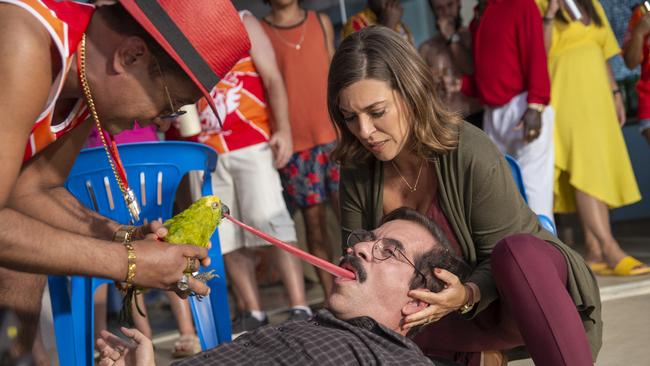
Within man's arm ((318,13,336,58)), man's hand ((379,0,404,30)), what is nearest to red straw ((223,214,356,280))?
man's arm ((318,13,336,58))

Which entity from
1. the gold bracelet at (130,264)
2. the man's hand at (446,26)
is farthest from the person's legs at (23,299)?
the man's hand at (446,26)

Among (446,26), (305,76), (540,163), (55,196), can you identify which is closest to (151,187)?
(55,196)

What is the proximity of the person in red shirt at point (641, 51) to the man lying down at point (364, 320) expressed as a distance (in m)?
2.43

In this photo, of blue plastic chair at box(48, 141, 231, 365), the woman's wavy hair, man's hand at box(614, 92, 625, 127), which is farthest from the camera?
man's hand at box(614, 92, 625, 127)

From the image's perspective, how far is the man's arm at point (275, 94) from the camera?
156 inches

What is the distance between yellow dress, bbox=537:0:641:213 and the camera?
15.1ft

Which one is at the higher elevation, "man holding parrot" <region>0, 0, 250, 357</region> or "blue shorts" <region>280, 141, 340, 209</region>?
"man holding parrot" <region>0, 0, 250, 357</region>

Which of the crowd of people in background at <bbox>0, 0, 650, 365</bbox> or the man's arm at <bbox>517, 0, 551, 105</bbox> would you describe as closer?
the crowd of people in background at <bbox>0, 0, 650, 365</bbox>

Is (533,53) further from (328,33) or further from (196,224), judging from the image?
(196,224)

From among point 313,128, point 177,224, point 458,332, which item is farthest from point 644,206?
point 177,224

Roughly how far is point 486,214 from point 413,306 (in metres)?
0.36

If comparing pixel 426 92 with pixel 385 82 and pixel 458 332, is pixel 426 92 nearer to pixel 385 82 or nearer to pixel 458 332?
pixel 385 82

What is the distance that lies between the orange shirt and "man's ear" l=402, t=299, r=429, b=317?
1.97 metres

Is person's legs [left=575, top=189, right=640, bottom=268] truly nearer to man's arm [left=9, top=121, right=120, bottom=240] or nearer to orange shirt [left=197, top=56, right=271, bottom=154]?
orange shirt [left=197, top=56, right=271, bottom=154]
